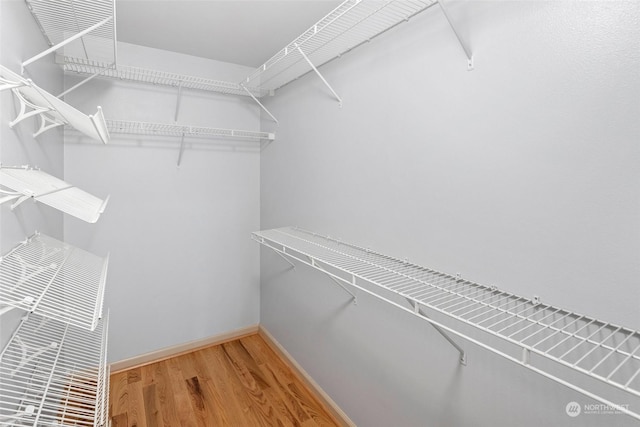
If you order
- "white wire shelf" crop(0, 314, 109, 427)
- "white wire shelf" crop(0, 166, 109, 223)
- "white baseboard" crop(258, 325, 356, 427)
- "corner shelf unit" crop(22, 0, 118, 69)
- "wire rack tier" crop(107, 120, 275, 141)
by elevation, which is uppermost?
"corner shelf unit" crop(22, 0, 118, 69)

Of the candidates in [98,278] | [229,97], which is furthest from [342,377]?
[229,97]

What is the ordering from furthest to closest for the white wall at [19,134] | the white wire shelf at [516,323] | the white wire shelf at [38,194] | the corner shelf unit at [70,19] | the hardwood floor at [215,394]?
the hardwood floor at [215,394] → the corner shelf unit at [70,19] → the white wall at [19,134] → the white wire shelf at [38,194] → the white wire shelf at [516,323]

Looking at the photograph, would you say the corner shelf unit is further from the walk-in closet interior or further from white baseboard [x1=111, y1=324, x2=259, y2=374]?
white baseboard [x1=111, y1=324, x2=259, y2=374]

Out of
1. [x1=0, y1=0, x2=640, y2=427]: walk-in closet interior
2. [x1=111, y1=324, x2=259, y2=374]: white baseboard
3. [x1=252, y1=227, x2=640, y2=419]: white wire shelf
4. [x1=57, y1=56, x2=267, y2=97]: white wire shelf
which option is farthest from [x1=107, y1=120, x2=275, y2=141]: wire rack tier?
[x1=111, y1=324, x2=259, y2=374]: white baseboard

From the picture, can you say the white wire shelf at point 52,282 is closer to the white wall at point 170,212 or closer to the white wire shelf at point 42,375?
the white wire shelf at point 42,375

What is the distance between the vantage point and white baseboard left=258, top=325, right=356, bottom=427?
1815mm

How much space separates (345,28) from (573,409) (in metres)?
1.61

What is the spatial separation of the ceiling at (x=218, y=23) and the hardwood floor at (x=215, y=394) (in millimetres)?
2268

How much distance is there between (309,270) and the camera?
2.08 metres

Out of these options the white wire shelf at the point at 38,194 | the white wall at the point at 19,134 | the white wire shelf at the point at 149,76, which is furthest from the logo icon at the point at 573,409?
the white wire shelf at the point at 149,76

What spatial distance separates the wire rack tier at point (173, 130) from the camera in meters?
2.07

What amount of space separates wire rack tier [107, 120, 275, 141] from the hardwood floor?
170 cm

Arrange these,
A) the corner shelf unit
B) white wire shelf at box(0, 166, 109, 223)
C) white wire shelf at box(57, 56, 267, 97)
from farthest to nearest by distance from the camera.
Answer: white wire shelf at box(57, 56, 267, 97)
the corner shelf unit
white wire shelf at box(0, 166, 109, 223)

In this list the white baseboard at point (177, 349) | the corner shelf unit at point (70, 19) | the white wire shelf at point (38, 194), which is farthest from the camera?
the white baseboard at point (177, 349)
